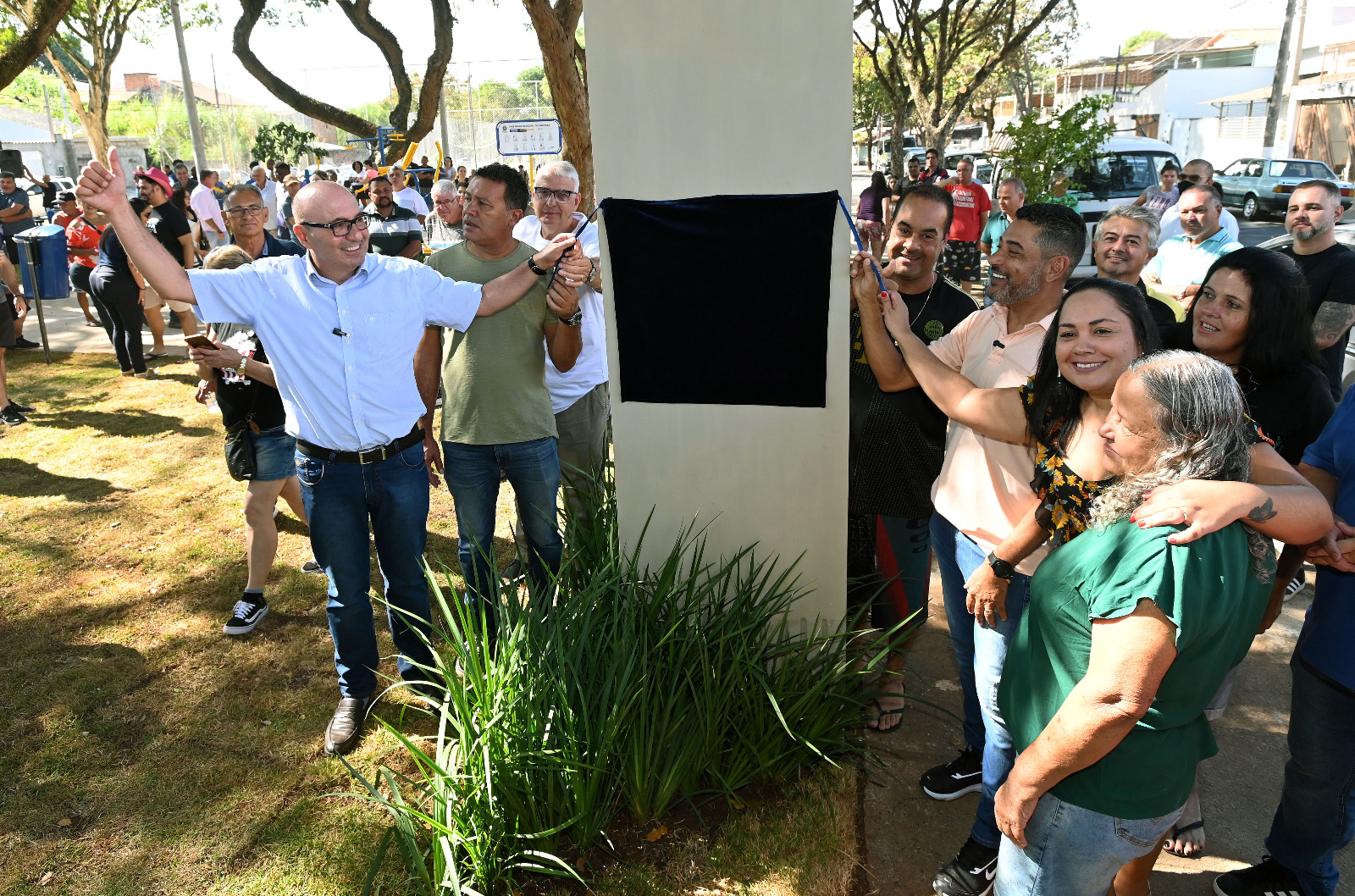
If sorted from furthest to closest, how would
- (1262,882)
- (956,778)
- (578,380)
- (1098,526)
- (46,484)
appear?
1. (46,484)
2. (578,380)
3. (956,778)
4. (1262,882)
5. (1098,526)

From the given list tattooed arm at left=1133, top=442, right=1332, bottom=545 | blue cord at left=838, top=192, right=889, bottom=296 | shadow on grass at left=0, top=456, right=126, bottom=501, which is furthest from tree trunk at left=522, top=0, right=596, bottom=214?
tattooed arm at left=1133, top=442, right=1332, bottom=545

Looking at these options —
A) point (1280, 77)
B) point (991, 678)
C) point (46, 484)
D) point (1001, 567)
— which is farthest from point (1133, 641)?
point (1280, 77)

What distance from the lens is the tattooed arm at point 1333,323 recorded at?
3.55 m

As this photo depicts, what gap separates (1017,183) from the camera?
9.81 m

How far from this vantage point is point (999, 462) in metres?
2.58

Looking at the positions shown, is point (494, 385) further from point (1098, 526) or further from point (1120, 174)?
point (1120, 174)

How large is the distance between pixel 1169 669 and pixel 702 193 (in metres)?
2.13

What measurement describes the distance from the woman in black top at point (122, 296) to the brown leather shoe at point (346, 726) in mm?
6099

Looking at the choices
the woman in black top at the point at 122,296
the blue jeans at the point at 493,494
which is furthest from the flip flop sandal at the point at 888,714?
the woman in black top at the point at 122,296

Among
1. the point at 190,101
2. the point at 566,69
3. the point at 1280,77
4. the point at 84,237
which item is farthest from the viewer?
the point at 1280,77

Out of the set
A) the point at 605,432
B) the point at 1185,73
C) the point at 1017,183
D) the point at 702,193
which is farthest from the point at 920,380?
the point at 1185,73

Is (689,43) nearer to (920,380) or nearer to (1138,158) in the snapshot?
(920,380)

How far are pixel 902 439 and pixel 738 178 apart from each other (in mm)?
1084

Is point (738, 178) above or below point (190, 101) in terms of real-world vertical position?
below
